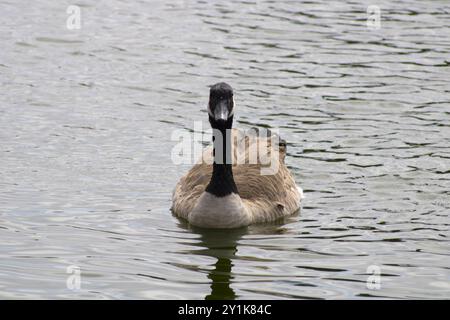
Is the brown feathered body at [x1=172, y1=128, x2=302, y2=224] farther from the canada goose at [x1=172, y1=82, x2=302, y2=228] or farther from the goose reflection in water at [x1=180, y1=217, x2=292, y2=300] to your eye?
the goose reflection in water at [x1=180, y1=217, x2=292, y2=300]

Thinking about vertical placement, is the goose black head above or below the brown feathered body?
above

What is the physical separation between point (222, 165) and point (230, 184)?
0.96 feet

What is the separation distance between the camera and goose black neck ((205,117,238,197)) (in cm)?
1502

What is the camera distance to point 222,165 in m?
15.0

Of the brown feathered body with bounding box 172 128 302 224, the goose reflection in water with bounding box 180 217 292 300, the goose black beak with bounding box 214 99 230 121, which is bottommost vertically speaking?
the goose reflection in water with bounding box 180 217 292 300

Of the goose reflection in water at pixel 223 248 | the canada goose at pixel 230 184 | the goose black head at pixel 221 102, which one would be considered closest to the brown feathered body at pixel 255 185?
the canada goose at pixel 230 184

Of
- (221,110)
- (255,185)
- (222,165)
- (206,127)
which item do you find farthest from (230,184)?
(206,127)

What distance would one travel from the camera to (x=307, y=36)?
25.2 metres

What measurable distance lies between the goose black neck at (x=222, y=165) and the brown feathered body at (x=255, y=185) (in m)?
0.42

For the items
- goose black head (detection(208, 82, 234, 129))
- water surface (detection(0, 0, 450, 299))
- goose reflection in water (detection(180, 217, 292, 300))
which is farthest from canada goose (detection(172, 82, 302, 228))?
water surface (detection(0, 0, 450, 299))

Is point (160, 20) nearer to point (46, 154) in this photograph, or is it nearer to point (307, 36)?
point (307, 36)

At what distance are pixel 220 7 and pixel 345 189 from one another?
1155 cm

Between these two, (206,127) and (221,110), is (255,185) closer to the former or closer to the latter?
(221,110)

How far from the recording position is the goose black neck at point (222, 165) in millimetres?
15023
